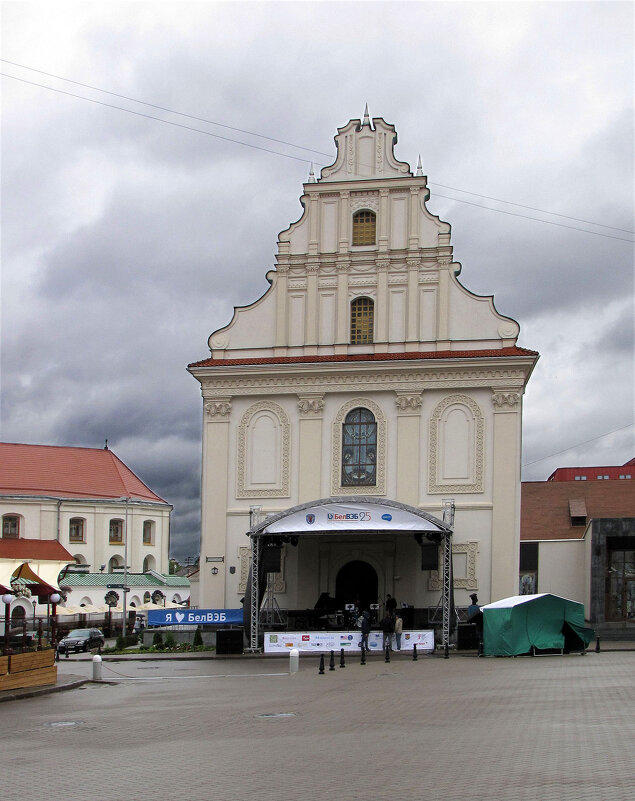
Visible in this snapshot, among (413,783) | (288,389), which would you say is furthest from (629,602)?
(413,783)

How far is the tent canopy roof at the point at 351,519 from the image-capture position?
35.1 meters

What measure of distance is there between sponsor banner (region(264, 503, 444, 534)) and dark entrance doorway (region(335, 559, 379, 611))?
595 centimetres

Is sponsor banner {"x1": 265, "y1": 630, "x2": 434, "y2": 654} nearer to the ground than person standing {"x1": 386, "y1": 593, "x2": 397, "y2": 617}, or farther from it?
nearer to the ground

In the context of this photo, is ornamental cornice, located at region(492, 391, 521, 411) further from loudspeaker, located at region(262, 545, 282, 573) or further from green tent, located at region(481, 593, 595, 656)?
loudspeaker, located at region(262, 545, 282, 573)

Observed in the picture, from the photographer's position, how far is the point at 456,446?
4000cm

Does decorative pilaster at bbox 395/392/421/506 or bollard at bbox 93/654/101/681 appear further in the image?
decorative pilaster at bbox 395/392/421/506

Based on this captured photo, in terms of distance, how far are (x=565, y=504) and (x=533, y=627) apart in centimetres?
2588

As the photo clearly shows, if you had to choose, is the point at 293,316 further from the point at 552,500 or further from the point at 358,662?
the point at 552,500

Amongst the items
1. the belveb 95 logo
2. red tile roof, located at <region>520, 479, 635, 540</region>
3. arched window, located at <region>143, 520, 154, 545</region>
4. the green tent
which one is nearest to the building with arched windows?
the belveb 95 logo

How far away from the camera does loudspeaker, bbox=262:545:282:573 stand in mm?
36156

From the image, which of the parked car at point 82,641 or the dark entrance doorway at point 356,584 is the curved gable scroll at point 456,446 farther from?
the parked car at point 82,641

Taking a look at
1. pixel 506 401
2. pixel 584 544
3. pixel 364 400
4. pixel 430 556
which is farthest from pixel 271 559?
pixel 584 544

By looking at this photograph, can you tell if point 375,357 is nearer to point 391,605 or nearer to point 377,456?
point 377,456

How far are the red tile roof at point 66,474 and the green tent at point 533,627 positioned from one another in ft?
172
